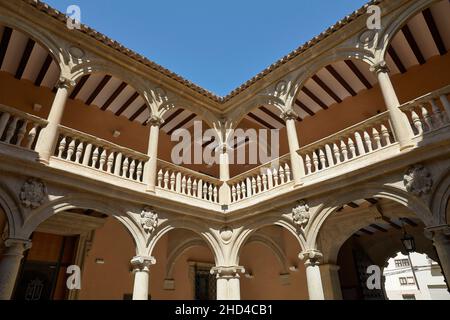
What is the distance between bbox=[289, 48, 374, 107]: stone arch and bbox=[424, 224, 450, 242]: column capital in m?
3.35

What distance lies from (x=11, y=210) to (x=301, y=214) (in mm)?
4904

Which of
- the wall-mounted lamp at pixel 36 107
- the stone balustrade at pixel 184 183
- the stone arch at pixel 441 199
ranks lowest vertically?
the stone arch at pixel 441 199

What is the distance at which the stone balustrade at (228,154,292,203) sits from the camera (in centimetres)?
689

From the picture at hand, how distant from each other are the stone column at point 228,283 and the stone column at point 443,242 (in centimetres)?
383

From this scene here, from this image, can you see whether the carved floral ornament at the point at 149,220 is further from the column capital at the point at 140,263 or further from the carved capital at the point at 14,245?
the carved capital at the point at 14,245

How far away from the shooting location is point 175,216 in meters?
6.64

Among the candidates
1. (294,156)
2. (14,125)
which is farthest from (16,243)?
(294,156)

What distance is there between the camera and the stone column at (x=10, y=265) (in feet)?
→ 14.4

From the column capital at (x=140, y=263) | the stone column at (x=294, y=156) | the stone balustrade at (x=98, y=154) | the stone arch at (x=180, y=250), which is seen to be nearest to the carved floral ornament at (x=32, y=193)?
the stone balustrade at (x=98, y=154)

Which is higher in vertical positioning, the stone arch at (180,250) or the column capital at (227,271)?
the stone arch at (180,250)

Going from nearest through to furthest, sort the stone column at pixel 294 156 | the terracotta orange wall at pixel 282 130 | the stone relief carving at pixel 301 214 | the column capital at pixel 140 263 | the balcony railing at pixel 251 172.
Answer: the balcony railing at pixel 251 172, the column capital at pixel 140 263, the stone relief carving at pixel 301 214, the stone column at pixel 294 156, the terracotta orange wall at pixel 282 130

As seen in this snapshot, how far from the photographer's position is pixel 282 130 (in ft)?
34.2

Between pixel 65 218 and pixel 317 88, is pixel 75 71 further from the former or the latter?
pixel 317 88
